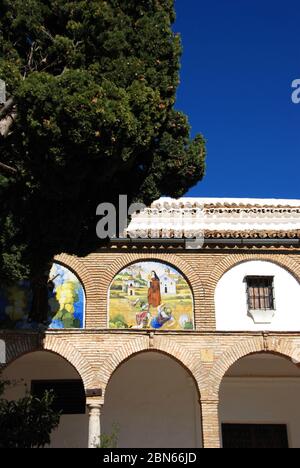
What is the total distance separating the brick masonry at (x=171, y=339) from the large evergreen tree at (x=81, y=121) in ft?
14.6

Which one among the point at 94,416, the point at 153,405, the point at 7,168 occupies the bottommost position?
the point at 94,416

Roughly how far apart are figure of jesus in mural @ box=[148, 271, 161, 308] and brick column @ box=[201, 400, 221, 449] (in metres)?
2.35

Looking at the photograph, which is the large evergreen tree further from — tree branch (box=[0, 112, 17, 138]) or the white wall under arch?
the white wall under arch

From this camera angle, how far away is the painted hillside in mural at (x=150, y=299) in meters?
14.2

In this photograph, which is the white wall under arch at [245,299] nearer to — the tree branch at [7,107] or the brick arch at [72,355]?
the brick arch at [72,355]

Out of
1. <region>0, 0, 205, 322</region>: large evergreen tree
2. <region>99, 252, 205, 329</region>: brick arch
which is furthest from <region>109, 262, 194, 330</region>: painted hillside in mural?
<region>0, 0, 205, 322</region>: large evergreen tree

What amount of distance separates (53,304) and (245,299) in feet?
13.9

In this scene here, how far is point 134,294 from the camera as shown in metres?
14.5

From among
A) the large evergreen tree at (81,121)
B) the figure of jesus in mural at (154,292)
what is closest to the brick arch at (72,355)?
the figure of jesus in mural at (154,292)

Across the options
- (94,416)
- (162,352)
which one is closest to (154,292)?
(162,352)

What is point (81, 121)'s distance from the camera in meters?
7.44

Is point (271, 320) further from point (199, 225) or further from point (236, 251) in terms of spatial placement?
point (199, 225)

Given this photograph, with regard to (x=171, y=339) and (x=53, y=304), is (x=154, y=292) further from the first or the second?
(x=53, y=304)

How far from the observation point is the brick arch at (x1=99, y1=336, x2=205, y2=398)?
13742 mm
